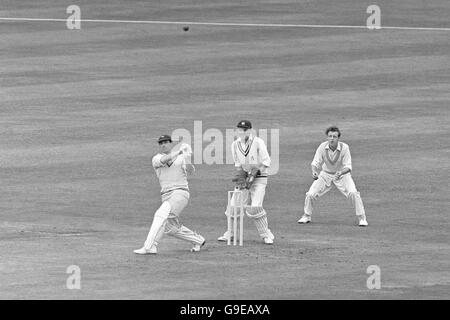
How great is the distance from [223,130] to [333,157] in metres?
8.57

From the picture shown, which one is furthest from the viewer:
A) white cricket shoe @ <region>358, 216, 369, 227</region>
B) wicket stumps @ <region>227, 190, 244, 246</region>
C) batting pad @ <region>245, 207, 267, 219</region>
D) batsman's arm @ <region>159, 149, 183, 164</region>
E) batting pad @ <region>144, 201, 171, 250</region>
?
white cricket shoe @ <region>358, 216, 369, 227</region>

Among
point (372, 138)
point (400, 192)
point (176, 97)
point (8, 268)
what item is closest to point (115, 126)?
point (176, 97)

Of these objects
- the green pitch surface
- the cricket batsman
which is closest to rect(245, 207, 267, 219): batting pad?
the cricket batsman

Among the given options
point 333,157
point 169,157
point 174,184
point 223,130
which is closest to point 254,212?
point 174,184

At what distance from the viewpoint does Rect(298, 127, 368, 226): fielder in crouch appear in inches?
951

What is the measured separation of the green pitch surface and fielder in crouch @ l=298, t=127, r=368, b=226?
50cm

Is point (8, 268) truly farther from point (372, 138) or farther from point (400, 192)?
point (372, 138)

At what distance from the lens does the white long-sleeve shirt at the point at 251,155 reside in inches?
893

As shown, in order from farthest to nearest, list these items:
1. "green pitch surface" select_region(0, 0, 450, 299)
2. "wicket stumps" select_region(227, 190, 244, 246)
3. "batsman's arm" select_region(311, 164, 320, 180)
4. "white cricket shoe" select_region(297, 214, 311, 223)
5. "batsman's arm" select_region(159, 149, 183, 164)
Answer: "white cricket shoe" select_region(297, 214, 311, 223) < "batsman's arm" select_region(311, 164, 320, 180) < "wicket stumps" select_region(227, 190, 244, 246) < "batsman's arm" select_region(159, 149, 183, 164) < "green pitch surface" select_region(0, 0, 450, 299)

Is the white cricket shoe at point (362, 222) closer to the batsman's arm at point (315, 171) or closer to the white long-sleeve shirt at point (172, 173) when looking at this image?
the batsman's arm at point (315, 171)

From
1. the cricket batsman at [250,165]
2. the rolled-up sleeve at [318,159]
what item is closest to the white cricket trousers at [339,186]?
the rolled-up sleeve at [318,159]

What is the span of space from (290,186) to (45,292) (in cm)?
1071

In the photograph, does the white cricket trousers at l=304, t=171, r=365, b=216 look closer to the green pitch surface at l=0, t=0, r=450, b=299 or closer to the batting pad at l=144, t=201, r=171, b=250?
the green pitch surface at l=0, t=0, r=450, b=299

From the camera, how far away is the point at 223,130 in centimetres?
3275
